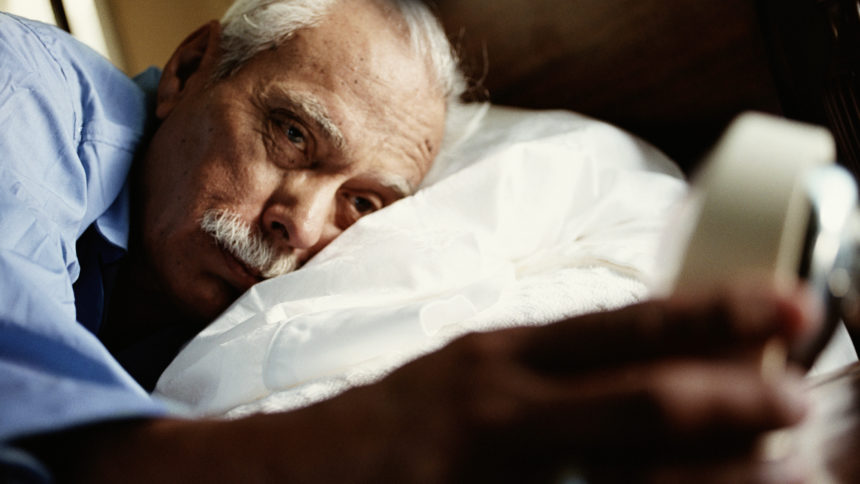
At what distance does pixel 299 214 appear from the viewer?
0.81 m

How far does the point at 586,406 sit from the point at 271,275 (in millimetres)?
630

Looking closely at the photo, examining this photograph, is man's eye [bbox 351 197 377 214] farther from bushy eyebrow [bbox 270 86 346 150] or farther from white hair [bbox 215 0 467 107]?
white hair [bbox 215 0 467 107]

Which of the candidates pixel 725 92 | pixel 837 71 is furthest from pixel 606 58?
pixel 837 71

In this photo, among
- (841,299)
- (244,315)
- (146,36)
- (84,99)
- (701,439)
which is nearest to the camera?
(701,439)

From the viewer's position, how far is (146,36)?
1.73 m

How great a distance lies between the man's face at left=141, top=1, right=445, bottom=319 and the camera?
0.81m

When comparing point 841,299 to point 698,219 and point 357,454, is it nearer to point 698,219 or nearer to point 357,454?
point 698,219

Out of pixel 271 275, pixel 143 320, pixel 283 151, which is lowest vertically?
pixel 143 320

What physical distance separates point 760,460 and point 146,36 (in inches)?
73.6

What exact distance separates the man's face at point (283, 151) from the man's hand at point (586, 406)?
0.55 m

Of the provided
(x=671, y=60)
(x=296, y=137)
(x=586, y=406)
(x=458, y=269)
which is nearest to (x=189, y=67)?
(x=296, y=137)

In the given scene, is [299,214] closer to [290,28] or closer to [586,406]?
[290,28]

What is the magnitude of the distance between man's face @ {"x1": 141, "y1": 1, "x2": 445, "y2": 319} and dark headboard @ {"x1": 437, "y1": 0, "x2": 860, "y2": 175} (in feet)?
1.02

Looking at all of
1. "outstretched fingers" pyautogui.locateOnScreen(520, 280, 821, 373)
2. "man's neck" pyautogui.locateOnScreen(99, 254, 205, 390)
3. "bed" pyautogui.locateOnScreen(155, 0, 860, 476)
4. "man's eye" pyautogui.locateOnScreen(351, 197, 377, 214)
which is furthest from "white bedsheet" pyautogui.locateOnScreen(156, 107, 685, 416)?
"outstretched fingers" pyautogui.locateOnScreen(520, 280, 821, 373)
